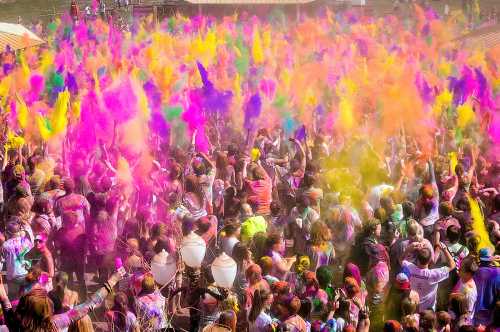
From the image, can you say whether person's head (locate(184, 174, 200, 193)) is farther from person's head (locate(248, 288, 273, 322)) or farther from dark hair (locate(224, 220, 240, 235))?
person's head (locate(248, 288, 273, 322))

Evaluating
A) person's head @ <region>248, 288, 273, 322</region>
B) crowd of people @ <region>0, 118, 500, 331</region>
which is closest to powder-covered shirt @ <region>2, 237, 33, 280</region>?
crowd of people @ <region>0, 118, 500, 331</region>

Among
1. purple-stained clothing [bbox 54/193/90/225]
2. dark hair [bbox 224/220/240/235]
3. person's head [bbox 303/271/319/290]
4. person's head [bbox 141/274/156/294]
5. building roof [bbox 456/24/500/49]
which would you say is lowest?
person's head [bbox 303/271/319/290]

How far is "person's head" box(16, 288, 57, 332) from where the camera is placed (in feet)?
12.3

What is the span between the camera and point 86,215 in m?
5.71

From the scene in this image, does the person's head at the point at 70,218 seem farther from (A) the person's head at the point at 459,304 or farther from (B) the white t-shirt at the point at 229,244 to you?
(A) the person's head at the point at 459,304

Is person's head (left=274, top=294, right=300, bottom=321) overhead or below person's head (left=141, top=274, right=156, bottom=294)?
below

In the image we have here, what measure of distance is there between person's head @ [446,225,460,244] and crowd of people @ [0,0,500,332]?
18 mm

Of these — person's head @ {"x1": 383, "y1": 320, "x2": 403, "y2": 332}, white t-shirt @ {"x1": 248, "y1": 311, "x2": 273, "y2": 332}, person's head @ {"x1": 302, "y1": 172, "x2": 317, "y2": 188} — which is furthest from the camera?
person's head @ {"x1": 302, "y1": 172, "x2": 317, "y2": 188}

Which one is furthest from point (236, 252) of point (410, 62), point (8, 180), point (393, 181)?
point (410, 62)

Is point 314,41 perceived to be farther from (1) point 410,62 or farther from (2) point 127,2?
(2) point 127,2

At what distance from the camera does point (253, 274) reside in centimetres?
456

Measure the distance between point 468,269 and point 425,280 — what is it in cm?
31

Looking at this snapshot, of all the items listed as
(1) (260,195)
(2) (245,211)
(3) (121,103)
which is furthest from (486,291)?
(3) (121,103)

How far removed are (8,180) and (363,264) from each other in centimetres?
361
